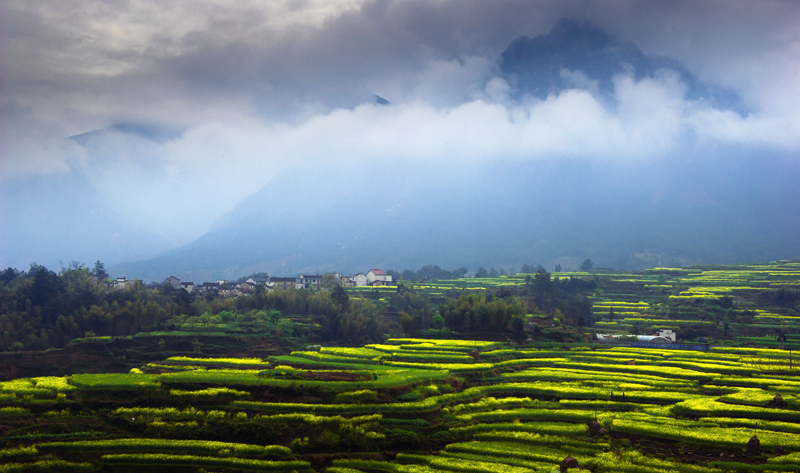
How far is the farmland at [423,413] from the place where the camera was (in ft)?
83.6

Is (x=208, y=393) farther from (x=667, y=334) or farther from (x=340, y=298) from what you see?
(x=667, y=334)

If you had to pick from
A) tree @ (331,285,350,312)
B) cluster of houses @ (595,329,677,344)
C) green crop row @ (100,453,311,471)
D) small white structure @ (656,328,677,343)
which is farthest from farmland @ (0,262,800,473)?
tree @ (331,285,350,312)

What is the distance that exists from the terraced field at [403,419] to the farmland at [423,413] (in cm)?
9

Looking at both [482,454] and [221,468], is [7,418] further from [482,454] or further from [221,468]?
[482,454]

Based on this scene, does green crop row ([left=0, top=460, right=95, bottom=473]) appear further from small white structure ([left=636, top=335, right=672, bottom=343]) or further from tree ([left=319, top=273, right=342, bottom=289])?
tree ([left=319, top=273, right=342, bottom=289])

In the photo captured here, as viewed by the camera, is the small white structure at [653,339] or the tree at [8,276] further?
the tree at [8,276]

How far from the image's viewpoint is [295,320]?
72250mm

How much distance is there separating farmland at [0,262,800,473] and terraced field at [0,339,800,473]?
0.30 ft

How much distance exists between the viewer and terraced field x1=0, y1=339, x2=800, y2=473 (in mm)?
25375

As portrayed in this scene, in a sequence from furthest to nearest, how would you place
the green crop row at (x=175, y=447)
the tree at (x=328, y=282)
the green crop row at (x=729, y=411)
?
the tree at (x=328, y=282) → the green crop row at (x=729, y=411) → the green crop row at (x=175, y=447)

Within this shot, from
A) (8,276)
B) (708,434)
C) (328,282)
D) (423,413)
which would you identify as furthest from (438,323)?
(8,276)

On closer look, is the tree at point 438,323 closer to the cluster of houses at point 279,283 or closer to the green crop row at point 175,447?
the green crop row at point 175,447

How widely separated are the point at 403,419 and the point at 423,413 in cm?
152

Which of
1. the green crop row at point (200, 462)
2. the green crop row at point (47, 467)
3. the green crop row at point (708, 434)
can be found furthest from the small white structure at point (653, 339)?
the green crop row at point (47, 467)
